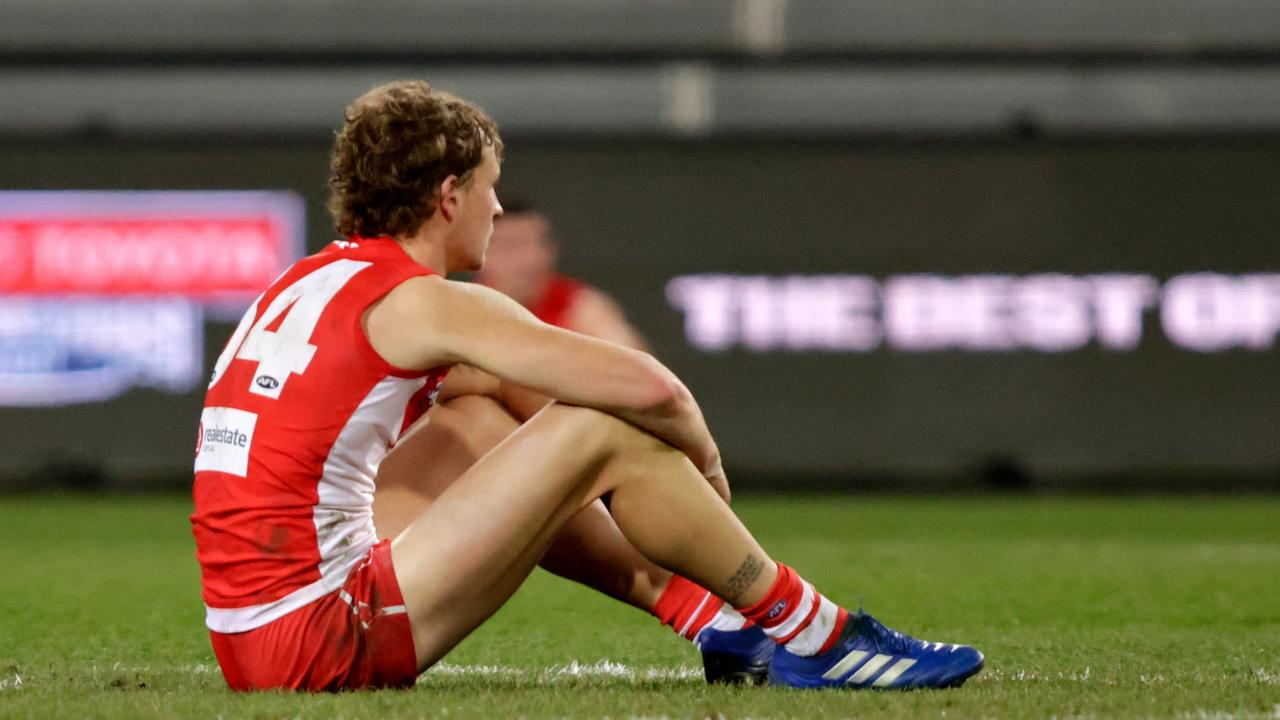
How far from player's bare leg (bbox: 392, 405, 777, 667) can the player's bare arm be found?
0.21 feet

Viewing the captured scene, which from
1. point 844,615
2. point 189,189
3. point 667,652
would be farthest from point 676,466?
point 189,189

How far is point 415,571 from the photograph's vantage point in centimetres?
298

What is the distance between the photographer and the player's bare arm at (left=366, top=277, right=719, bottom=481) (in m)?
2.89

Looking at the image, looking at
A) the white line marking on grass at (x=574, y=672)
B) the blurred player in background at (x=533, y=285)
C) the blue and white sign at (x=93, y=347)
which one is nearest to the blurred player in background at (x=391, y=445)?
the white line marking on grass at (x=574, y=672)

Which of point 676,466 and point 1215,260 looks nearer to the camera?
point 676,466

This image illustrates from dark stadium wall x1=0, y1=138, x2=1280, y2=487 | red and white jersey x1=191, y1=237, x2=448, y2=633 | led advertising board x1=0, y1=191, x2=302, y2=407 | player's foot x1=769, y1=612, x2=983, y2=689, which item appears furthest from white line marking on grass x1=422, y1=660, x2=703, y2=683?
led advertising board x1=0, y1=191, x2=302, y2=407

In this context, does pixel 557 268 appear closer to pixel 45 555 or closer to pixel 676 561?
pixel 45 555

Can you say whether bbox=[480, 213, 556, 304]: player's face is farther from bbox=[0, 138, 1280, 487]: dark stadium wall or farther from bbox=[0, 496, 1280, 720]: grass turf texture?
bbox=[0, 138, 1280, 487]: dark stadium wall

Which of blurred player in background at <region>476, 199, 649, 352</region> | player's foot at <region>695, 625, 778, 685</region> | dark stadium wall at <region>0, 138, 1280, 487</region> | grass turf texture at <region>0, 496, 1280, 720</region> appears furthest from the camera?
dark stadium wall at <region>0, 138, 1280, 487</region>

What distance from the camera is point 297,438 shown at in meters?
2.93

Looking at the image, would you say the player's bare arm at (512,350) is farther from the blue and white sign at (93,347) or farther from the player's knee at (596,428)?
the blue and white sign at (93,347)

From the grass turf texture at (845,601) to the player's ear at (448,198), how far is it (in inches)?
34.3

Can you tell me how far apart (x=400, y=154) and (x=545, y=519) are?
0.69 m

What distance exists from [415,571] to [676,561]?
0.46m
